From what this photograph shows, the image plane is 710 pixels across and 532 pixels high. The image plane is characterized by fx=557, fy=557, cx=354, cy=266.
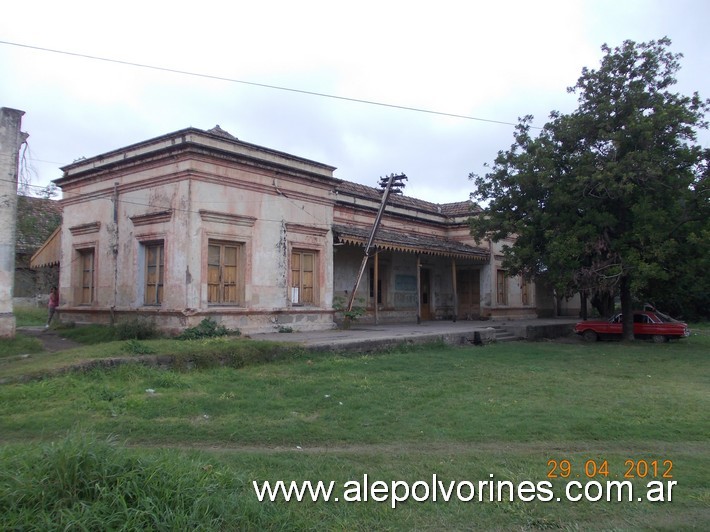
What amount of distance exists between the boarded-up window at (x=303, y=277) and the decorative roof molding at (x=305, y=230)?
2.02 ft

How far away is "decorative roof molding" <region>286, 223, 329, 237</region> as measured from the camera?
1645 centimetres

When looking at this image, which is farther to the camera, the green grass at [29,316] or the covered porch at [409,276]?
the green grass at [29,316]

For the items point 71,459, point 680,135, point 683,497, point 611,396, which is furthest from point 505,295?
point 71,459

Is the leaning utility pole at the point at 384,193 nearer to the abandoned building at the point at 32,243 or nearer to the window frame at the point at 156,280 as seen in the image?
the window frame at the point at 156,280

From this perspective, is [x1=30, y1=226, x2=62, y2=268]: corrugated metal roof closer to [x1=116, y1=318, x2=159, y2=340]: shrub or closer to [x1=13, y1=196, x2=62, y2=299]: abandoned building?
[x1=13, y1=196, x2=62, y2=299]: abandoned building

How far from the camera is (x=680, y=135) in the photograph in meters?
15.6

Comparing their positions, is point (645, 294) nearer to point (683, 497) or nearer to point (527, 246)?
point (527, 246)

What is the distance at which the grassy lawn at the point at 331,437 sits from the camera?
3744 mm

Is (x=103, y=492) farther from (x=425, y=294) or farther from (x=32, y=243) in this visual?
(x=32, y=243)

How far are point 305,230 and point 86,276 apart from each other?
7068 millimetres

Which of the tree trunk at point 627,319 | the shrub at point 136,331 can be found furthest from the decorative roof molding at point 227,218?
the tree trunk at point 627,319

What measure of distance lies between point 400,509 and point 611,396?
228 inches

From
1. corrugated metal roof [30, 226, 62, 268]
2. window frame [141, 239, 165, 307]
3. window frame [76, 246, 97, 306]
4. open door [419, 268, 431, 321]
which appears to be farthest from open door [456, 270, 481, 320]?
corrugated metal roof [30, 226, 62, 268]

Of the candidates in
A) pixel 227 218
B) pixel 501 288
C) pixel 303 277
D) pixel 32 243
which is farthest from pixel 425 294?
pixel 32 243
